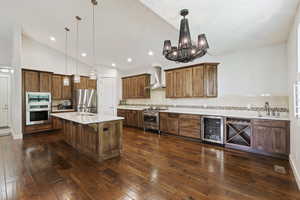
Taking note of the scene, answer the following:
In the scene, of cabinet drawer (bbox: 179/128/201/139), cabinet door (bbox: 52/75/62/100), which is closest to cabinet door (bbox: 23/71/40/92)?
cabinet door (bbox: 52/75/62/100)

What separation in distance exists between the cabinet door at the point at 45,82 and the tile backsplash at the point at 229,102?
4152mm

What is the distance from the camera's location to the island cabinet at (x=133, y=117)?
602 cm

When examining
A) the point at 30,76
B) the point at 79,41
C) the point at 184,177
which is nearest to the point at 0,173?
the point at 184,177

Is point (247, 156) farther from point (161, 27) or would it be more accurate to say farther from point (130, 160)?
point (161, 27)

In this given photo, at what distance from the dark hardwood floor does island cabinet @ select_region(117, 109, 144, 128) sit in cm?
237

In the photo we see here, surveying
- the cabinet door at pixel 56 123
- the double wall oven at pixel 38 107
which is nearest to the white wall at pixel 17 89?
the double wall oven at pixel 38 107

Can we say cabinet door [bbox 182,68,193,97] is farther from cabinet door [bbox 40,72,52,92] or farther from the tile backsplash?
cabinet door [bbox 40,72,52,92]

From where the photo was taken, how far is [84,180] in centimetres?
228

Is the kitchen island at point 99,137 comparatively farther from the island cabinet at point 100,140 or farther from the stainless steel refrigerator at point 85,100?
the stainless steel refrigerator at point 85,100

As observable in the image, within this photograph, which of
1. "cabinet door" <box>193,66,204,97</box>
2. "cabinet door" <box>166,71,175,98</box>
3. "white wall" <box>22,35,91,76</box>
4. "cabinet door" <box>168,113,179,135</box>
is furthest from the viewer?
"white wall" <box>22,35,91,76</box>

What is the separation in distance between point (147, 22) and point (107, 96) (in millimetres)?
4544

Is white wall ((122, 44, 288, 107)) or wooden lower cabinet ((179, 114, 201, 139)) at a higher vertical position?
white wall ((122, 44, 288, 107))

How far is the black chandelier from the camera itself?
2.26m

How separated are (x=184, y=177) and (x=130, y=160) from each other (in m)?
1.19
